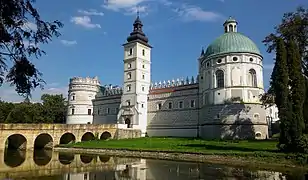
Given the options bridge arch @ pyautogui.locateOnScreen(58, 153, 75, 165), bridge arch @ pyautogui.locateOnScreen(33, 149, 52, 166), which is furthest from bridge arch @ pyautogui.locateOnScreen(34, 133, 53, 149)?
Result: bridge arch @ pyautogui.locateOnScreen(58, 153, 75, 165)

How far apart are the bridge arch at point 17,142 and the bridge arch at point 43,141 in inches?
86.0

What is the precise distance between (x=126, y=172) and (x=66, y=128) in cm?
3030

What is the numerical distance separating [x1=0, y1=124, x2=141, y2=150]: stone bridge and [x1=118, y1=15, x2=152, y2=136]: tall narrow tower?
333cm

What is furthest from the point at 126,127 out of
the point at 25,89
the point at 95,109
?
the point at 25,89

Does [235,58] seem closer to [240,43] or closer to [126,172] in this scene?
[240,43]

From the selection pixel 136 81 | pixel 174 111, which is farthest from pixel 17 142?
pixel 174 111

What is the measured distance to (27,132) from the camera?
152 feet

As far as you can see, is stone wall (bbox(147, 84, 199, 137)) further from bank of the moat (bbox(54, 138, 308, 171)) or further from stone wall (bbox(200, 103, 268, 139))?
bank of the moat (bbox(54, 138, 308, 171))

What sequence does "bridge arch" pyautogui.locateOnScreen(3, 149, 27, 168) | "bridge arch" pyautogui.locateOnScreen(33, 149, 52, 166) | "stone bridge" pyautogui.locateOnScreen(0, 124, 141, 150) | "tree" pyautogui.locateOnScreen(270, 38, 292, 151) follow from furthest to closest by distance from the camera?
"stone bridge" pyautogui.locateOnScreen(0, 124, 141, 150)
"bridge arch" pyautogui.locateOnScreen(33, 149, 52, 166)
"bridge arch" pyautogui.locateOnScreen(3, 149, 27, 168)
"tree" pyautogui.locateOnScreen(270, 38, 292, 151)

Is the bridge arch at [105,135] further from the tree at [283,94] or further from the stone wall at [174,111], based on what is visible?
the tree at [283,94]

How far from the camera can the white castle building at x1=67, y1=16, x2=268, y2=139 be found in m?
47.9

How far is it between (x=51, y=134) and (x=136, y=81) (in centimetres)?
2043

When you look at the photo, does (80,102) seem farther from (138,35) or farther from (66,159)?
(66,159)

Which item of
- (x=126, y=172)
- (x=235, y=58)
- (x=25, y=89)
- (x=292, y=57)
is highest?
(x=235, y=58)
